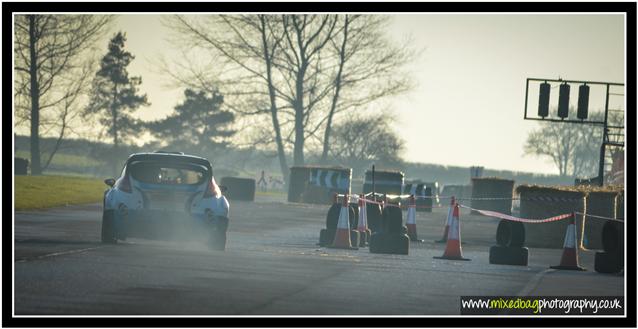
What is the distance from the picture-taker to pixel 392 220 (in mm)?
20531

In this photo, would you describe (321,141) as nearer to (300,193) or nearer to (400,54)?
(400,54)

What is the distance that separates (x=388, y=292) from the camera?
1351 cm

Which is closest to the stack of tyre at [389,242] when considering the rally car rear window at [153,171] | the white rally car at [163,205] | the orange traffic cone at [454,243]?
the orange traffic cone at [454,243]

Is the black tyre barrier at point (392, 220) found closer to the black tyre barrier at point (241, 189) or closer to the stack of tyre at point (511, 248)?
the stack of tyre at point (511, 248)

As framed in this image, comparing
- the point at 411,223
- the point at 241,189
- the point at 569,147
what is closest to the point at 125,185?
the point at 411,223

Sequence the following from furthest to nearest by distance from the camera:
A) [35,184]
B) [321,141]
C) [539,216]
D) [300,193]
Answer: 1. [321,141]
2. [300,193]
3. [35,184]
4. [539,216]

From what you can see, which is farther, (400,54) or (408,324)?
(400,54)

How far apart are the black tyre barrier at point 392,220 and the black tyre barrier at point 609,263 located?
363 cm

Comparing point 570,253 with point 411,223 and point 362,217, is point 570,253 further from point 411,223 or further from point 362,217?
point 411,223

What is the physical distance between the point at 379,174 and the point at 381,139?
3774 cm

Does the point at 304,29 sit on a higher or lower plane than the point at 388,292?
higher

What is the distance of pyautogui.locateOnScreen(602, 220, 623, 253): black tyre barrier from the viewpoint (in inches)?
679

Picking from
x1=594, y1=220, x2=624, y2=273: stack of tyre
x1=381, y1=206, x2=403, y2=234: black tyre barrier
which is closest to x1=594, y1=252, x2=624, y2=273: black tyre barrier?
x1=594, y1=220, x2=624, y2=273: stack of tyre

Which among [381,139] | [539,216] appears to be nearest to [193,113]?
[381,139]
